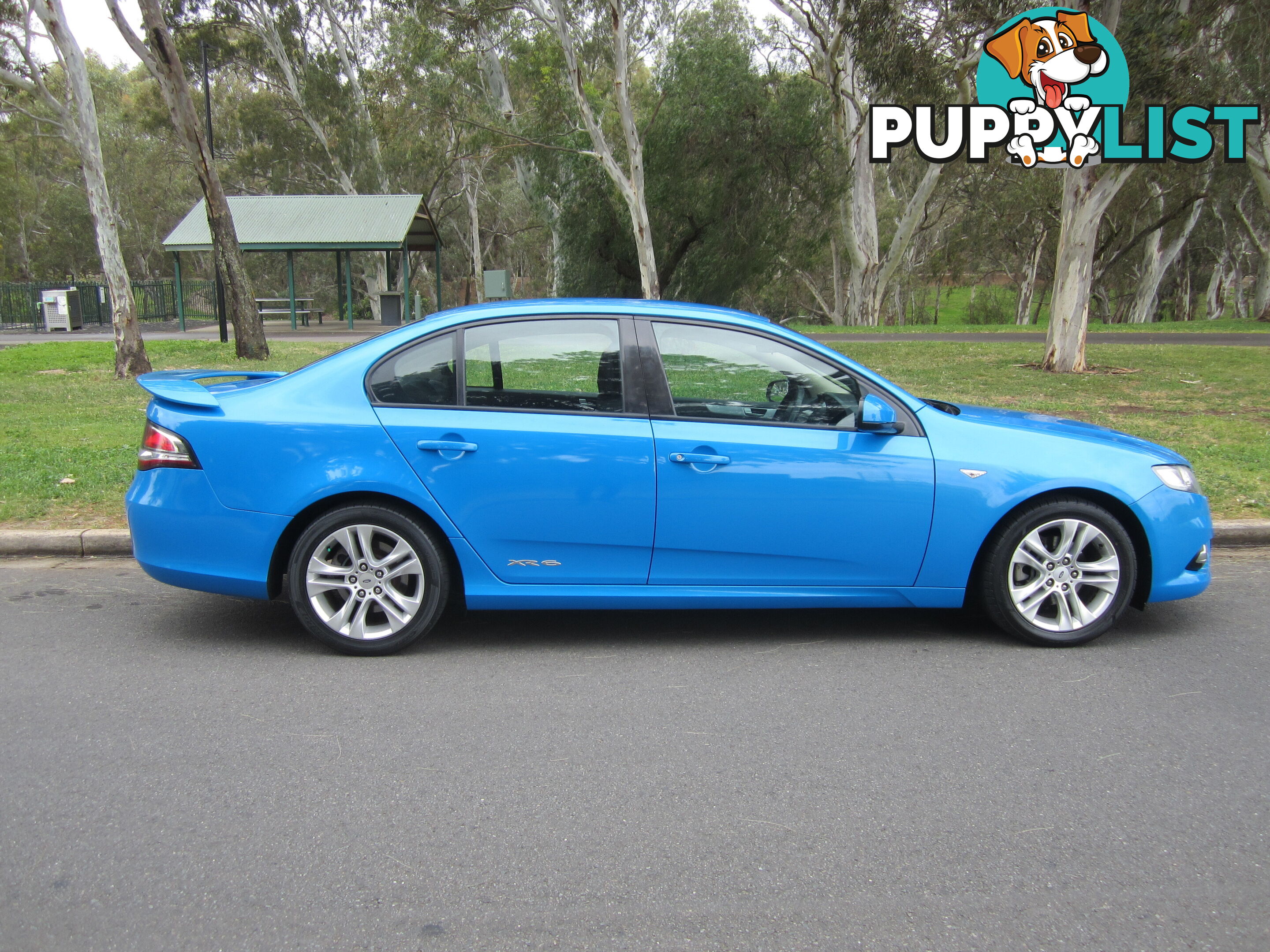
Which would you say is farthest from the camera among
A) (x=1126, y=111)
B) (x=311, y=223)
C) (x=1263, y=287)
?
(x=1263, y=287)

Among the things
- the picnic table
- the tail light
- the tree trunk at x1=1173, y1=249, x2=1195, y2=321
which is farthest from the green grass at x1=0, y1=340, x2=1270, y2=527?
the tree trunk at x1=1173, y1=249, x2=1195, y2=321

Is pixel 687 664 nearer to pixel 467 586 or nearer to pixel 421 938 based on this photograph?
pixel 467 586

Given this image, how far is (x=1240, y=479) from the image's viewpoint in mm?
7586

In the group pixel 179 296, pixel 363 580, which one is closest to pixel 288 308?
pixel 179 296

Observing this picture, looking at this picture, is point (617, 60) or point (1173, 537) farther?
point (617, 60)

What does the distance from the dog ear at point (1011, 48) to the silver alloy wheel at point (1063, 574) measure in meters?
14.7

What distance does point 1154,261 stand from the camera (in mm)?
40031

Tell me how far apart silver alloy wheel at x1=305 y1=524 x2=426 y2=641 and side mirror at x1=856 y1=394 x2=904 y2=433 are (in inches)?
80.8

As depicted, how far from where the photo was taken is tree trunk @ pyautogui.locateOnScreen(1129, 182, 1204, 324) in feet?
128

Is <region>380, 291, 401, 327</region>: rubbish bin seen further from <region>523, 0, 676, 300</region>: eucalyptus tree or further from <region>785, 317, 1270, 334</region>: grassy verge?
<region>785, 317, 1270, 334</region>: grassy verge

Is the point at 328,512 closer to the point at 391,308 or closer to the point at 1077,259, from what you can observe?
the point at 1077,259

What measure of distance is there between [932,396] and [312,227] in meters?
23.1

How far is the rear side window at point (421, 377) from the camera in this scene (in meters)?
4.50

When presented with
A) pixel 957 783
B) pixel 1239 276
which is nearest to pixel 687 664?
pixel 957 783
